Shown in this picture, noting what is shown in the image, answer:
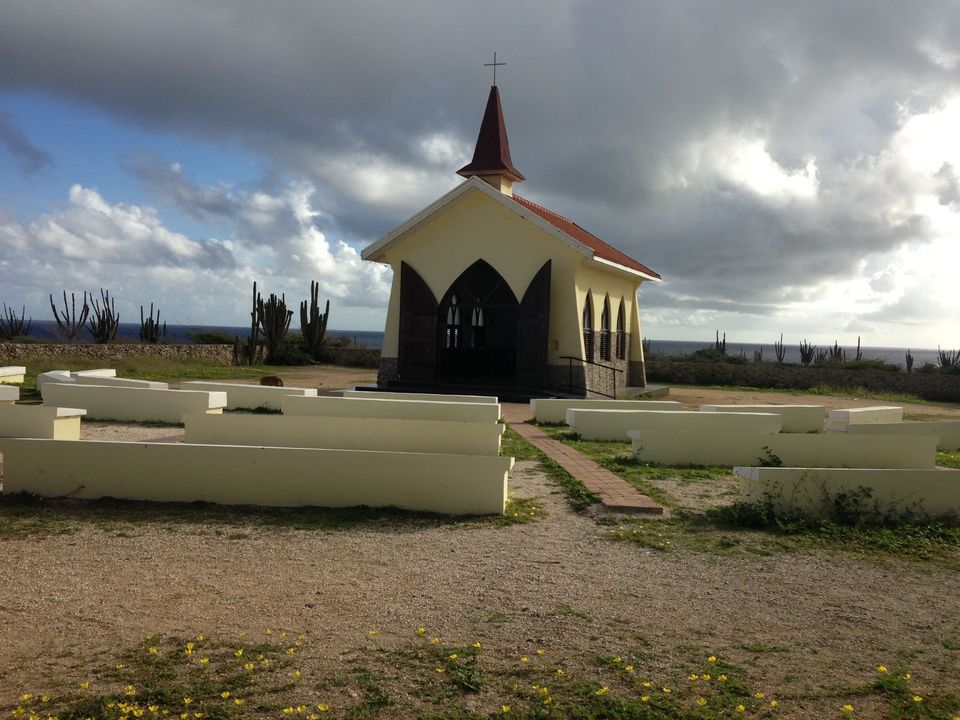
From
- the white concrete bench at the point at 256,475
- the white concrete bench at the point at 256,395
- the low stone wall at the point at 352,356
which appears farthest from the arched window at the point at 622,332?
the white concrete bench at the point at 256,475

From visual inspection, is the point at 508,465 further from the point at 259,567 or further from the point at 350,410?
the point at 350,410

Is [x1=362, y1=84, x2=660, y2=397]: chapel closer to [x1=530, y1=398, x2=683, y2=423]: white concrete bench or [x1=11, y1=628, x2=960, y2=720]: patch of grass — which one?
[x1=530, y1=398, x2=683, y2=423]: white concrete bench

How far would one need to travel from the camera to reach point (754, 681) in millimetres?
4012

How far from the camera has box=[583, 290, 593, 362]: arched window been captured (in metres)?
19.8

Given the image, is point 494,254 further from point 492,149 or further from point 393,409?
point 393,409

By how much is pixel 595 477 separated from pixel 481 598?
4.05m

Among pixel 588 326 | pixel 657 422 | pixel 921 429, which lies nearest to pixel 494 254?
pixel 588 326

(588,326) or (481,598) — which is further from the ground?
(588,326)

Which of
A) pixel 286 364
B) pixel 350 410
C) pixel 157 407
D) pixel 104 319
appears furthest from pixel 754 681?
pixel 104 319

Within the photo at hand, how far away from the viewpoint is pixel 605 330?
21.6 meters

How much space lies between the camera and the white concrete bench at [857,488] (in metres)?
7.46

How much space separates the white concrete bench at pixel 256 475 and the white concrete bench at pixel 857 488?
2520 millimetres

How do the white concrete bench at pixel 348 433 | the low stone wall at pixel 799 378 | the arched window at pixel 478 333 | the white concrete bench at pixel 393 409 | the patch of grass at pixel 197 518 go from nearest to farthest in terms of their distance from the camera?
the patch of grass at pixel 197 518 → the white concrete bench at pixel 348 433 → the white concrete bench at pixel 393 409 → the arched window at pixel 478 333 → the low stone wall at pixel 799 378

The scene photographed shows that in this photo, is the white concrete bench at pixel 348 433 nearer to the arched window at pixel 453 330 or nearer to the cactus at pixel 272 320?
the arched window at pixel 453 330
